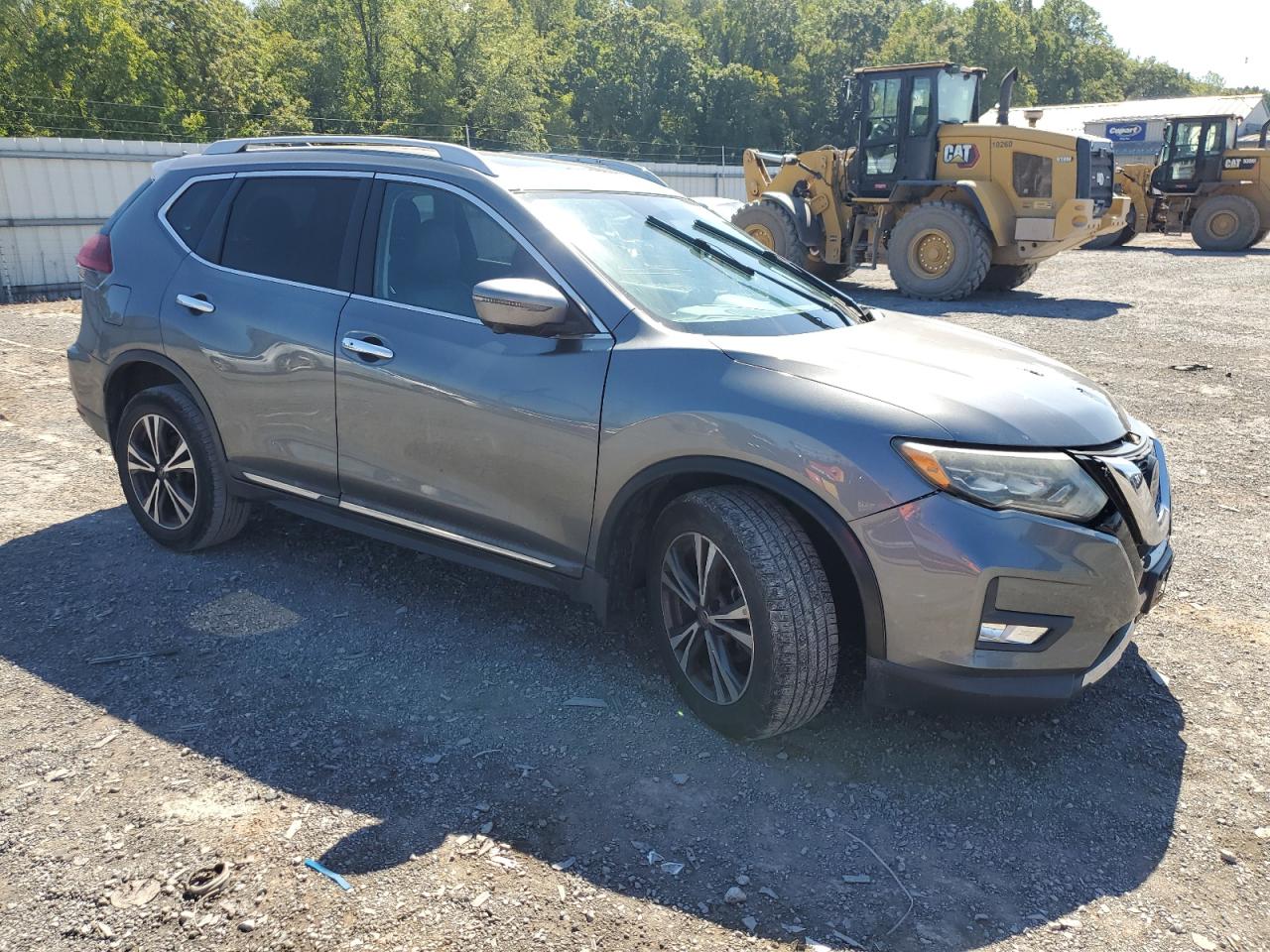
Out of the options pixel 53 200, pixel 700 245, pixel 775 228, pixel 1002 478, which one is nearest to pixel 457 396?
pixel 700 245

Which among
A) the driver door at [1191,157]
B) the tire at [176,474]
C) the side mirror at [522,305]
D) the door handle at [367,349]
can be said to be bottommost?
the tire at [176,474]

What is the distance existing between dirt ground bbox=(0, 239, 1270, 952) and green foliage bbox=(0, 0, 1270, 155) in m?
12.8

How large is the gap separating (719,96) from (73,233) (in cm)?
6772

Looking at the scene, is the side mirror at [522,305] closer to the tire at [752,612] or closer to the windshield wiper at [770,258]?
the tire at [752,612]

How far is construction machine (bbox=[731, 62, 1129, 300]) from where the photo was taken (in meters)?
13.5

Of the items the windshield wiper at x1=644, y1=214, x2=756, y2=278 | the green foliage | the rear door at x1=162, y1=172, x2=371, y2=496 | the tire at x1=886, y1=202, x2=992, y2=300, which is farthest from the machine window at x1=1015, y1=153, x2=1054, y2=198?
the rear door at x1=162, y1=172, x2=371, y2=496

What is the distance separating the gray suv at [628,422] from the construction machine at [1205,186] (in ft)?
67.3

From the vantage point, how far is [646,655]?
3902 millimetres

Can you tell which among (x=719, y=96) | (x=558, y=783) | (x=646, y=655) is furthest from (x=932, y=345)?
(x=719, y=96)

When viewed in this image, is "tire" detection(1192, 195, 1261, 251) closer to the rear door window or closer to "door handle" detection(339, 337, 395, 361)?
the rear door window

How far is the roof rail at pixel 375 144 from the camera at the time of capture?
12.7ft

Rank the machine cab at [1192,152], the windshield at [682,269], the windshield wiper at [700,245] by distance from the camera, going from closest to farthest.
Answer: the windshield at [682,269], the windshield wiper at [700,245], the machine cab at [1192,152]

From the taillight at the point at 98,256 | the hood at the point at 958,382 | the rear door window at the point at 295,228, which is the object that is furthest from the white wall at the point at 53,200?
the hood at the point at 958,382

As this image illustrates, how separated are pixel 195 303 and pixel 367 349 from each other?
1117 mm
